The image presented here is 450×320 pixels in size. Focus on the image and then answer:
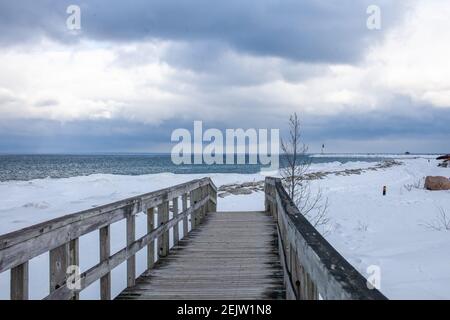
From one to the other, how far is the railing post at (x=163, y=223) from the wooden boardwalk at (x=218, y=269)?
12 cm

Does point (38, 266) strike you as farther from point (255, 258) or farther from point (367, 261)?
point (367, 261)

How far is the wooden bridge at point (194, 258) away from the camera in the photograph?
2.40 m

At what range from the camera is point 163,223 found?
→ 6.36 m

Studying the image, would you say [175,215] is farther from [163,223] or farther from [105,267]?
[105,267]

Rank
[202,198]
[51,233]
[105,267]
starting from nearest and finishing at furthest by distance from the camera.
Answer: [51,233]
[105,267]
[202,198]

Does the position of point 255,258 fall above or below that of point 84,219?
below

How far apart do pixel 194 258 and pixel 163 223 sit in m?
0.83

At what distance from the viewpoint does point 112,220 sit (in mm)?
4227

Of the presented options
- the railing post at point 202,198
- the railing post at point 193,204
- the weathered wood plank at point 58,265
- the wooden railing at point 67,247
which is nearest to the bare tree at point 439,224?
the railing post at point 202,198

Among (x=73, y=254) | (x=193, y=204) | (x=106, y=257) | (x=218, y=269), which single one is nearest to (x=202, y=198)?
(x=193, y=204)

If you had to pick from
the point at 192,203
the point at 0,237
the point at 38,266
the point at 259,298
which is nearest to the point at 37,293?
the point at 38,266

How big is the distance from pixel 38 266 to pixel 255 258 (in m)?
5.14

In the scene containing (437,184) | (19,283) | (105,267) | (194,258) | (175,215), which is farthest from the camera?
(437,184)

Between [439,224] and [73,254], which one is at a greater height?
[73,254]
